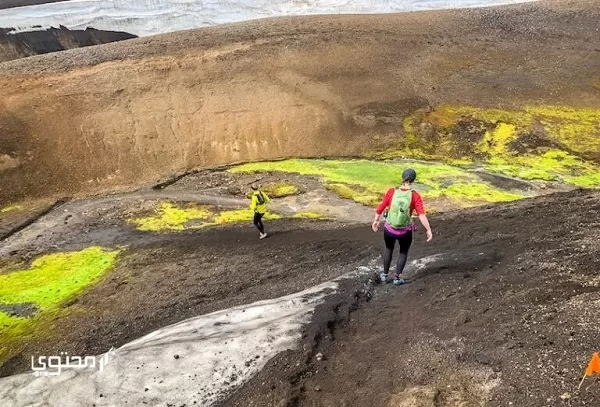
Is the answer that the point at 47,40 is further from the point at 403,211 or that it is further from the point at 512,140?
the point at 403,211

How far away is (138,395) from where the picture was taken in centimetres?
962

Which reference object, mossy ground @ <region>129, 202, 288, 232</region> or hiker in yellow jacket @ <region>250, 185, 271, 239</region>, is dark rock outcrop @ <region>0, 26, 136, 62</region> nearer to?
mossy ground @ <region>129, 202, 288, 232</region>

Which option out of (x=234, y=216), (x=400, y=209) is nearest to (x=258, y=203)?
(x=234, y=216)

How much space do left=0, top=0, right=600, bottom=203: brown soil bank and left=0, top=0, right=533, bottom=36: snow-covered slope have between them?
17.2 meters

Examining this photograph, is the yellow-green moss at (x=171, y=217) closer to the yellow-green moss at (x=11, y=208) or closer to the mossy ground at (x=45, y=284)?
the mossy ground at (x=45, y=284)

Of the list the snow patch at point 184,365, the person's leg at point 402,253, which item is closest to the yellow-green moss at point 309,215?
the person's leg at point 402,253

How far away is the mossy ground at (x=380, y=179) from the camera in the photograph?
23906 mm

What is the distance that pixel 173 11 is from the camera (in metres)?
55.7

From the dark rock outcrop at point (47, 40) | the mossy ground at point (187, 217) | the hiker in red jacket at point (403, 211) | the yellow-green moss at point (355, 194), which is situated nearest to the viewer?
the hiker in red jacket at point (403, 211)

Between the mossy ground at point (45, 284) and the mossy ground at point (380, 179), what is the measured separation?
1044cm

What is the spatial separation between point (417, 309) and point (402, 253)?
1.39 m

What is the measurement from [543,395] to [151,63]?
3113 cm

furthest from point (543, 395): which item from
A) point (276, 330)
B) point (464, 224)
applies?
point (464, 224)

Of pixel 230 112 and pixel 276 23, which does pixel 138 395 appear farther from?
pixel 276 23
